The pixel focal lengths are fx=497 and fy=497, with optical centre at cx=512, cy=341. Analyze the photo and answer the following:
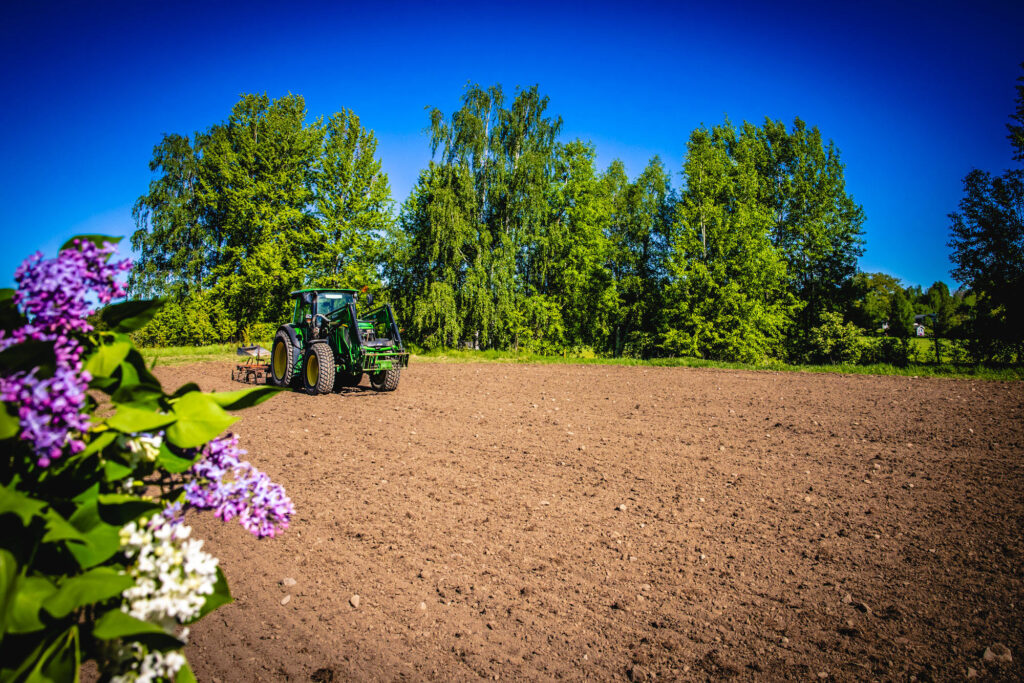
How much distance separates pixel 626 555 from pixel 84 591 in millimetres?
3624

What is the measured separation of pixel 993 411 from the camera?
359 inches

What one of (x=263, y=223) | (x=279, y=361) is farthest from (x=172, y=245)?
(x=279, y=361)

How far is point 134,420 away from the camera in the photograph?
3.30 ft

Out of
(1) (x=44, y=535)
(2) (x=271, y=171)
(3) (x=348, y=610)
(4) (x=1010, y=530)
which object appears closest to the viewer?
(1) (x=44, y=535)

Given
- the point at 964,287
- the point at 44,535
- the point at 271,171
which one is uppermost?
the point at 271,171

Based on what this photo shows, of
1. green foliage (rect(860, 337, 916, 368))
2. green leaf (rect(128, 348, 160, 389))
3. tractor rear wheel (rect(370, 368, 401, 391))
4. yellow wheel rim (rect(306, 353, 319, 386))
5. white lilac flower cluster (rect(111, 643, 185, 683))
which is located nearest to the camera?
white lilac flower cluster (rect(111, 643, 185, 683))

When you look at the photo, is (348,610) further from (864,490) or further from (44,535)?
(864,490)

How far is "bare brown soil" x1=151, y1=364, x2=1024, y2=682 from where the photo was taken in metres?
2.80

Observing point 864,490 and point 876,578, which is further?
point 864,490

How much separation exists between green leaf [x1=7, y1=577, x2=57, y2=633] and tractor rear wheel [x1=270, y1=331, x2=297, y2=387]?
36.1ft

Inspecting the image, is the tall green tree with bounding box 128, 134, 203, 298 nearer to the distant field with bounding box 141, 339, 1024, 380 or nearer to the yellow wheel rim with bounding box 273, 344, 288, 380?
the distant field with bounding box 141, 339, 1024, 380

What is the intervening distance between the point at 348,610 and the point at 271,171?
103 feet

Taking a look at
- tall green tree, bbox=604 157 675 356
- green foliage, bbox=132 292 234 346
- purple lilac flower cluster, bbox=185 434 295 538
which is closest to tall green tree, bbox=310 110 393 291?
green foliage, bbox=132 292 234 346

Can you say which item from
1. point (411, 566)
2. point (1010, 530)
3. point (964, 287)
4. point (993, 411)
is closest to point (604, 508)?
point (411, 566)
